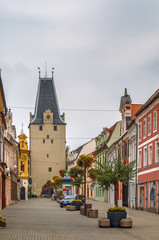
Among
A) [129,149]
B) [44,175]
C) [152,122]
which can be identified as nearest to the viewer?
[152,122]

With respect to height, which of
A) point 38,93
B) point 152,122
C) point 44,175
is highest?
point 38,93

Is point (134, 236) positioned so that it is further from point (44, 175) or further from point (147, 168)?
point (44, 175)

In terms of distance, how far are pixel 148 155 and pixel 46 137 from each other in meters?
96.5

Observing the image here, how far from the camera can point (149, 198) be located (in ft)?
129

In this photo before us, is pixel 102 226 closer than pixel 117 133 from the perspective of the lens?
Yes

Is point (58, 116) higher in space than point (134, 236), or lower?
higher

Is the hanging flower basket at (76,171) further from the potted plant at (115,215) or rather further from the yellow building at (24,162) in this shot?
the yellow building at (24,162)

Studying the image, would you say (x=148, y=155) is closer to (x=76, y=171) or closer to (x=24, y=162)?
(x=76, y=171)

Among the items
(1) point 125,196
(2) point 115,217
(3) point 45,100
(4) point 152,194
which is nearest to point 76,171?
(1) point 125,196

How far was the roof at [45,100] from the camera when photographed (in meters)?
138

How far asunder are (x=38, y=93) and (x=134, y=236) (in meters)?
120

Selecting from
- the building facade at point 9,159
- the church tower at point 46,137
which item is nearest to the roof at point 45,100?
the church tower at point 46,137

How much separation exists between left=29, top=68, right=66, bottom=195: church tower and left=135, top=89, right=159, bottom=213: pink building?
287 feet

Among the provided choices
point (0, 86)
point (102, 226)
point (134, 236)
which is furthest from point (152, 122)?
point (134, 236)
